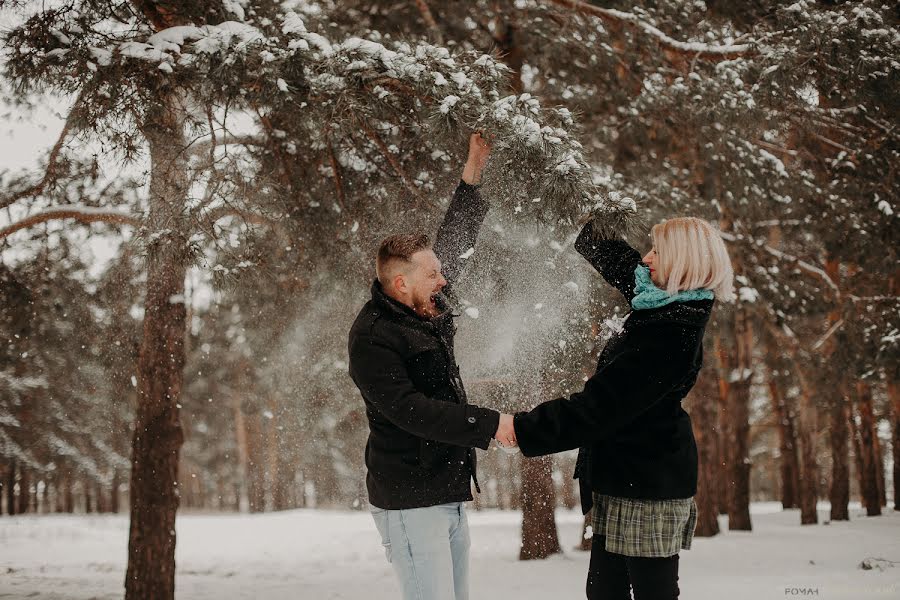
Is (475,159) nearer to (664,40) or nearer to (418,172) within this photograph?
(418,172)

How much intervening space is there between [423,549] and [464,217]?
65.5 inches

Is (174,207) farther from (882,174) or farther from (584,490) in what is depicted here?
(882,174)

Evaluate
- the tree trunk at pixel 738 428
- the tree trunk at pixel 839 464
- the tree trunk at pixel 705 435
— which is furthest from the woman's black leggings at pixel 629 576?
the tree trunk at pixel 839 464

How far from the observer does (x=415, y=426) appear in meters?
2.47

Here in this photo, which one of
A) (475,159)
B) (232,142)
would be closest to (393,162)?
(475,159)

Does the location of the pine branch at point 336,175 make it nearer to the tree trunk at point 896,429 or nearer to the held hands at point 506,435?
the held hands at point 506,435

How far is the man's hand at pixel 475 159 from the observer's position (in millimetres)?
3557

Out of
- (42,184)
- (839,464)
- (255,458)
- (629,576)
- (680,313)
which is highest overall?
(42,184)

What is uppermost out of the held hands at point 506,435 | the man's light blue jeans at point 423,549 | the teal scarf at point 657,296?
the teal scarf at point 657,296

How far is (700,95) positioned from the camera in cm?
522

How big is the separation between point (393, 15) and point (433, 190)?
401cm

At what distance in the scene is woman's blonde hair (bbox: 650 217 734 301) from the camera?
2.55 metres

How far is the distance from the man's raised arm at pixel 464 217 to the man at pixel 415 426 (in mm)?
574

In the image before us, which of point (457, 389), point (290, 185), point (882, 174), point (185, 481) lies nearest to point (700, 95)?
point (882, 174)
